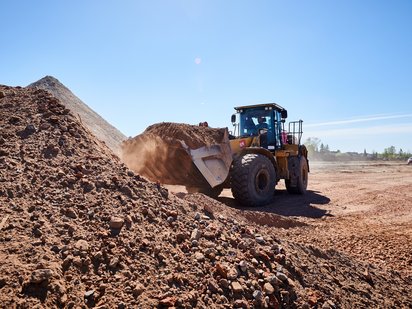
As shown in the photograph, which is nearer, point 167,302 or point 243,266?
point 167,302

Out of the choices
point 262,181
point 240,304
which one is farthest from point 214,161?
point 240,304

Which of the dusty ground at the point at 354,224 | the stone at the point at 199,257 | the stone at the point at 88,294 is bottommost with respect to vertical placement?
the dusty ground at the point at 354,224

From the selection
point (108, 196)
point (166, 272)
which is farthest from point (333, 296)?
point (108, 196)

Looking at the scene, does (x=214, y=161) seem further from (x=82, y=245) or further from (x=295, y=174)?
(x=82, y=245)

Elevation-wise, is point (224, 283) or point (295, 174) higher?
point (295, 174)

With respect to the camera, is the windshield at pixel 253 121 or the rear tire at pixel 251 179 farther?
the windshield at pixel 253 121

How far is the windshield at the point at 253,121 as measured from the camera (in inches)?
360

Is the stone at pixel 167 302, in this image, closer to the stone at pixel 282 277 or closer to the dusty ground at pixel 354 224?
the stone at pixel 282 277

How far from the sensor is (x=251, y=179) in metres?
7.21

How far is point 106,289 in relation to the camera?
216 cm

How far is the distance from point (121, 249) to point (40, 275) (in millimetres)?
660

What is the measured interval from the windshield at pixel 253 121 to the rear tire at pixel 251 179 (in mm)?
1571

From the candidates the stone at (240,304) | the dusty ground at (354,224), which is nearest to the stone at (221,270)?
the stone at (240,304)

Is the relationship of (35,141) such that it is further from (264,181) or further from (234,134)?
(234,134)
